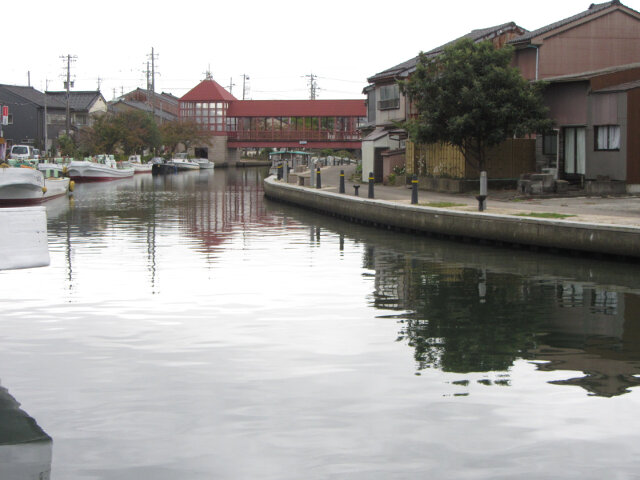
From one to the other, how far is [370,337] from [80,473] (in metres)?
5.86

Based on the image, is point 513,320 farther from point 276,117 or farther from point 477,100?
point 276,117

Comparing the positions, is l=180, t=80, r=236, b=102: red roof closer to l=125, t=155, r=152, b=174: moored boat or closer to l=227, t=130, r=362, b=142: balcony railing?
l=227, t=130, r=362, b=142: balcony railing

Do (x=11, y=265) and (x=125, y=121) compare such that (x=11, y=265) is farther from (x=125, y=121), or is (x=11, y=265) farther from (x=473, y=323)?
(x=125, y=121)

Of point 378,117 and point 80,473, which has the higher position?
point 378,117

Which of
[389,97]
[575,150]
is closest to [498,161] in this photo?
[575,150]

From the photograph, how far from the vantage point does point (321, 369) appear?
10.3 meters

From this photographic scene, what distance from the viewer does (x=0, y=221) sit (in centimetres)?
987

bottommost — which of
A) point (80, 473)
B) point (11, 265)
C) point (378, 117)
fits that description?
point (80, 473)

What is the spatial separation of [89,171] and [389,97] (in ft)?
98.3

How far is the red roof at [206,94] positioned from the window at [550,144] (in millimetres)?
85230

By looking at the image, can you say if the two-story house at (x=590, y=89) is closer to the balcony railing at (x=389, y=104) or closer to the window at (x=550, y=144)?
the window at (x=550, y=144)

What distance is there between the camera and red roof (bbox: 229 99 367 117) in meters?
116

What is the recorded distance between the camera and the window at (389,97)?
161 ft

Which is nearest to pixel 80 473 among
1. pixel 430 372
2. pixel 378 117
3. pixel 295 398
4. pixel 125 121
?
pixel 295 398
